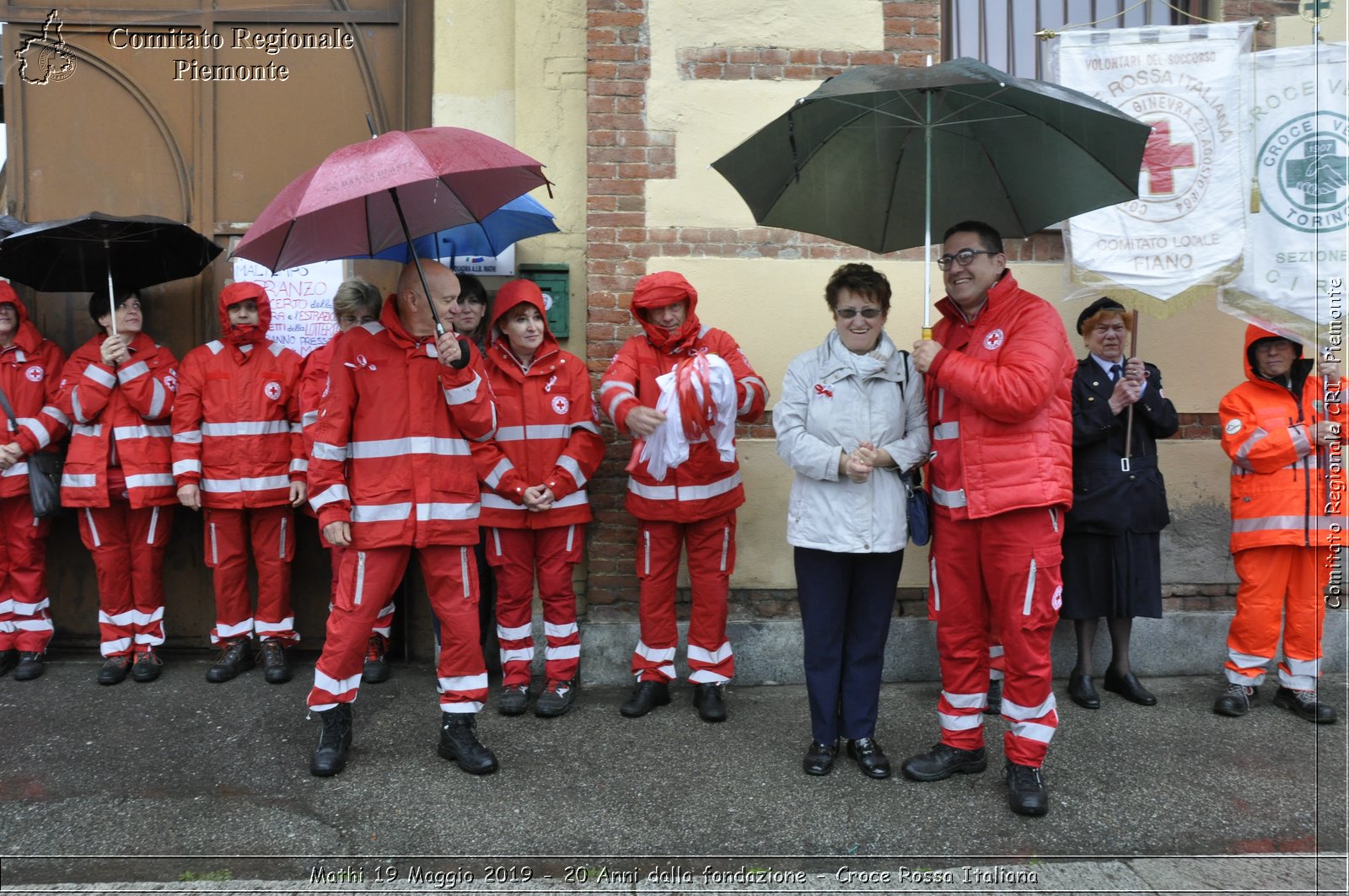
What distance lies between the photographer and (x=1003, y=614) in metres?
3.72

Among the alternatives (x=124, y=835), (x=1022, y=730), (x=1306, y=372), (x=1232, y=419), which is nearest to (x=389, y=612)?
(x=124, y=835)

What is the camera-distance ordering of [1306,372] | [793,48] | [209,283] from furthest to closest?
[209,283]
[793,48]
[1306,372]

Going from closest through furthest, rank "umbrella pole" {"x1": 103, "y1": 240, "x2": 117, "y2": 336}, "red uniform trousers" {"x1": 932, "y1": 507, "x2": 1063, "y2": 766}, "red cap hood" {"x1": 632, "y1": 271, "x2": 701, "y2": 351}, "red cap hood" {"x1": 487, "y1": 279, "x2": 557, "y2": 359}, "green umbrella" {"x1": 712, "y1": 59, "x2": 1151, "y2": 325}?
"green umbrella" {"x1": 712, "y1": 59, "x2": 1151, "y2": 325} → "red uniform trousers" {"x1": 932, "y1": 507, "x2": 1063, "y2": 766} → "red cap hood" {"x1": 632, "y1": 271, "x2": 701, "y2": 351} → "red cap hood" {"x1": 487, "y1": 279, "x2": 557, "y2": 359} → "umbrella pole" {"x1": 103, "y1": 240, "x2": 117, "y2": 336}

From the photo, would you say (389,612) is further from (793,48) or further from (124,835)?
(793,48)

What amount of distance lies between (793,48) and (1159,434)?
280 centimetres

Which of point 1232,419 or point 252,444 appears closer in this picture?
point 1232,419

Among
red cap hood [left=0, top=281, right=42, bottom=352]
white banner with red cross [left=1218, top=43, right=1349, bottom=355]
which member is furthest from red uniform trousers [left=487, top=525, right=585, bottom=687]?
white banner with red cross [left=1218, top=43, right=1349, bottom=355]

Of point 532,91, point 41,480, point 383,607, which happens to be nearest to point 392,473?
point 383,607

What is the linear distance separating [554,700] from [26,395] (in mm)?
3393

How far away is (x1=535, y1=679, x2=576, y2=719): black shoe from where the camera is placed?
470 cm

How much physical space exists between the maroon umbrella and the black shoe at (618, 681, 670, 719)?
6.93 ft

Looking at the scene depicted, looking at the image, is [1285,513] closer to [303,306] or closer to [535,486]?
[535,486]

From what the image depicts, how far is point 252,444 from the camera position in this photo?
5.18m

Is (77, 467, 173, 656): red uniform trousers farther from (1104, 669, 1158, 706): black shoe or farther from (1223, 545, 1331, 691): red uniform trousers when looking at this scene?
(1223, 545, 1331, 691): red uniform trousers
